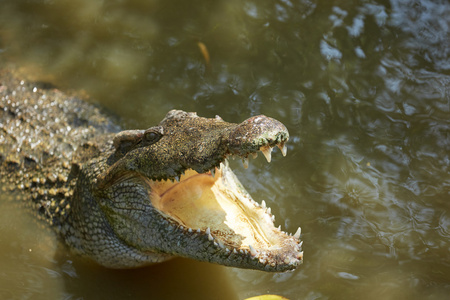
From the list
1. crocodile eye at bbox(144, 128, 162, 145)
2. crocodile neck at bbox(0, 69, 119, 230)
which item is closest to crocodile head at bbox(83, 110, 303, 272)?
crocodile eye at bbox(144, 128, 162, 145)

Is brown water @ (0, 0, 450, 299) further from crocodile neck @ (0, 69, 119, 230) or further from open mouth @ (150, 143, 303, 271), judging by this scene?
open mouth @ (150, 143, 303, 271)

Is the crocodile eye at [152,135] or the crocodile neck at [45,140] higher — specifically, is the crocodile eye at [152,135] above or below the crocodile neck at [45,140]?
above

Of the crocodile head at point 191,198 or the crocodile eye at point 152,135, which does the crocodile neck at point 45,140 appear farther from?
the crocodile eye at point 152,135

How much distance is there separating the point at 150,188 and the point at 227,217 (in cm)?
64

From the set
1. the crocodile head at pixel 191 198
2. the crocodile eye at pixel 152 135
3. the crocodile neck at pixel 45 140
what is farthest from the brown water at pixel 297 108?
the crocodile eye at pixel 152 135

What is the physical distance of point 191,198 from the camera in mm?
4156

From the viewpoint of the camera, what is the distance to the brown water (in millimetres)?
4270

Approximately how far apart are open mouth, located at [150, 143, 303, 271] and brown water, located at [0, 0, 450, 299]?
23.7 inches

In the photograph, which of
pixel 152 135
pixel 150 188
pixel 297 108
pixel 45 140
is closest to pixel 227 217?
pixel 150 188

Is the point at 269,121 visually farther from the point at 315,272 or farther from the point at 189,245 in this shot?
the point at 315,272

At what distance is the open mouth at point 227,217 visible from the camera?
11.4 feet

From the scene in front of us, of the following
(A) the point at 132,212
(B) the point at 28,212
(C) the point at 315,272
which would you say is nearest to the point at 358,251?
(C) the point at 315,272

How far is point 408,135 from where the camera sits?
5.23 metres

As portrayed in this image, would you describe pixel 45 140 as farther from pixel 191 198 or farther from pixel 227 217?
pixel 227 217
